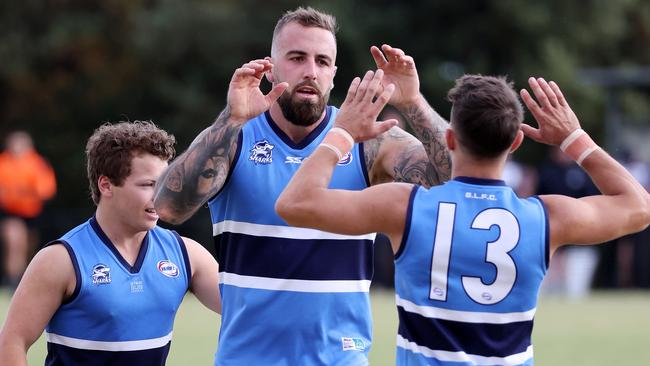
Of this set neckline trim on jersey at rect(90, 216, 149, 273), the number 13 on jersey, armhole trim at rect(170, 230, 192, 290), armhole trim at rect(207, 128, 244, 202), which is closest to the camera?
the number 13 on jersey

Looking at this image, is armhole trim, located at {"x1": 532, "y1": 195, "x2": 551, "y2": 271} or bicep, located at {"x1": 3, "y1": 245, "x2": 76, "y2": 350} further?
bicep, located at {"x1": 3, "y1": 245, "x2": 76, "y2": 350}

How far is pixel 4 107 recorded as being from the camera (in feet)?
92.6

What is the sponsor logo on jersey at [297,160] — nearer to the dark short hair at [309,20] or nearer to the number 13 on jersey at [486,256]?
the dark short hair at [309,20]

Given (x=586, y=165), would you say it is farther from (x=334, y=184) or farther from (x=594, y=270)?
→ (x=594, y=270)

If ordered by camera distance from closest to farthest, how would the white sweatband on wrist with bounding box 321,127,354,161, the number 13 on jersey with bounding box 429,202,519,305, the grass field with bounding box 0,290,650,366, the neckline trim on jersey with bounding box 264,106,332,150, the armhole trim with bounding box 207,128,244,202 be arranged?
the number 13 on jersey with bounding box 429,202,519,305 → the white sweatband on wrist with bounding box 321,127,354,161 → the armhole trim with bounding box 207,128,244,202 → the neckline trim on jersey with bounding box 264,106,332,150 → the grass field with bounding box 0,290,650,366

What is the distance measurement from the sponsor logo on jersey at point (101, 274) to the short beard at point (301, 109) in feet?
3.47

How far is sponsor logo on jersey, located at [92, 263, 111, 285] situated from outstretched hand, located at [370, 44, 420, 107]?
1.50 metres

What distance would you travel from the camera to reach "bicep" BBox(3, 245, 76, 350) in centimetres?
516

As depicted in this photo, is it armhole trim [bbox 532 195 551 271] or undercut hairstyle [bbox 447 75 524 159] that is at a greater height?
undercut hairstyle [bbox 447 75 524 159]

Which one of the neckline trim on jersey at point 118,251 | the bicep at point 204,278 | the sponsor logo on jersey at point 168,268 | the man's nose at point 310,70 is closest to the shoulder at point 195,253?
the bicep at point 204,278

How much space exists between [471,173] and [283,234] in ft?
3.82

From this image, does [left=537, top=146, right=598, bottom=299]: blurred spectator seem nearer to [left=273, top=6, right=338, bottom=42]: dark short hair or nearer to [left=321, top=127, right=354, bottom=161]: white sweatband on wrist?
[left=273, top=6, right=338, bottom=42]: dark short hair

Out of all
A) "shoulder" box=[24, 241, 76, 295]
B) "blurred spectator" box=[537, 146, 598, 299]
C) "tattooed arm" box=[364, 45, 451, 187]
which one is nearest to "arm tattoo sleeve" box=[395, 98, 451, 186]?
"tattooed arm" box=[364, 45, 451, 187]

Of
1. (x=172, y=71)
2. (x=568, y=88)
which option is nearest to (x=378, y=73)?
(x=568, y=88)
